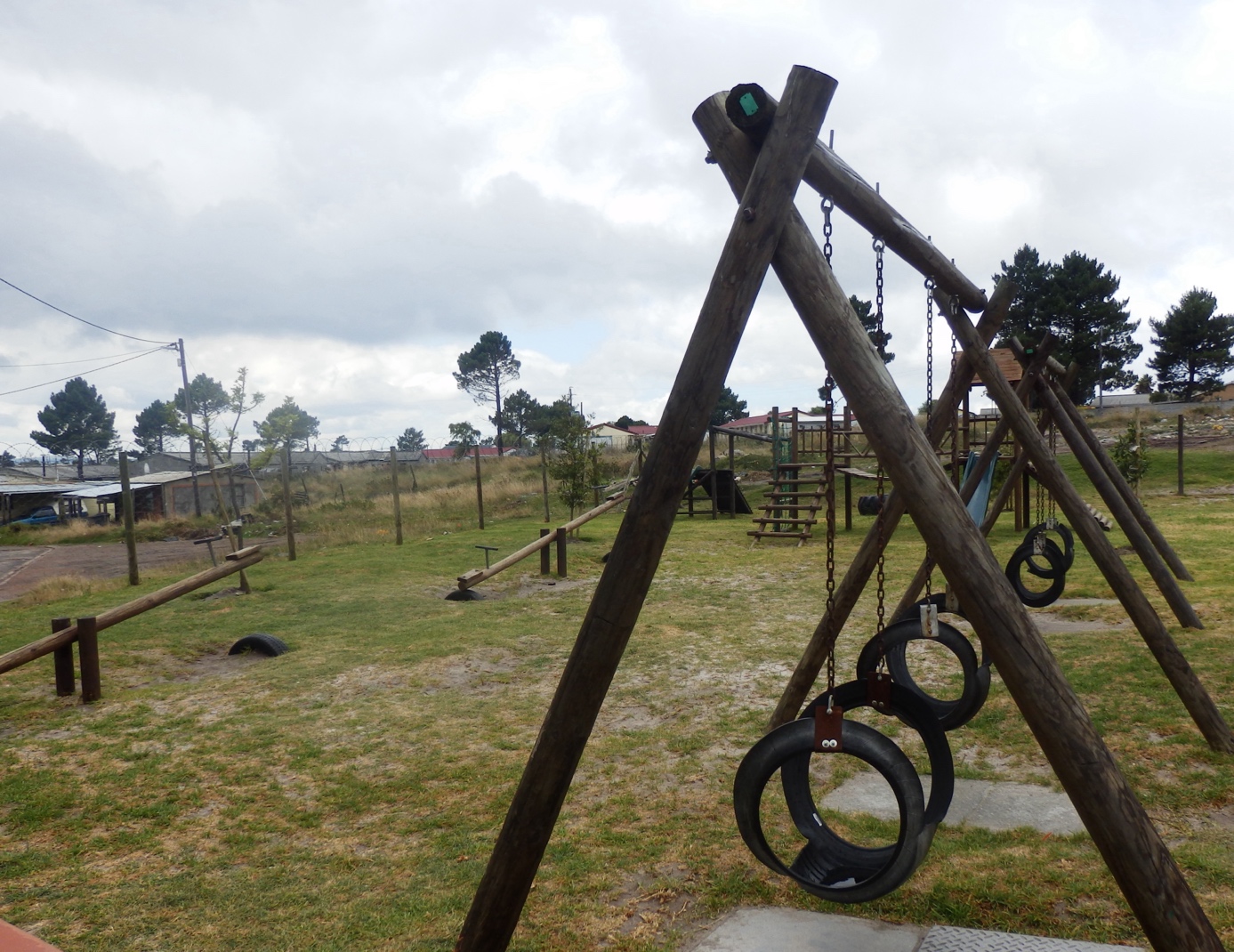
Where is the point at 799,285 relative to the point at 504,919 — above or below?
above

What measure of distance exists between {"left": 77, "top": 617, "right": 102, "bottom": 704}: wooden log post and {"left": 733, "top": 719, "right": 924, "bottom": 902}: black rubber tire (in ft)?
19.5

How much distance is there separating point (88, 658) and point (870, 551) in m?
5.95

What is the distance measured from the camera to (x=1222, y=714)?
5.11 m

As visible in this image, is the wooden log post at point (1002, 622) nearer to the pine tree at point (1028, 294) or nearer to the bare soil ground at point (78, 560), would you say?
the bare soil ground at point (78, 560)

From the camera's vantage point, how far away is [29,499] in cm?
3666

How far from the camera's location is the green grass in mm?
3266

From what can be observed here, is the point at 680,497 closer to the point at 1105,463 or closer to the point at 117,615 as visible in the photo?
the point at 1105,463

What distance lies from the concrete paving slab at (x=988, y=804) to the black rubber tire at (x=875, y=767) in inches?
59.6

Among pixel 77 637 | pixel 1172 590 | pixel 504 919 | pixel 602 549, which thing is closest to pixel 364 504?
pixel 602 549

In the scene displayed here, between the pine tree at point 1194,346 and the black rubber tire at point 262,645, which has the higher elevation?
the pine tree at point 1194,346

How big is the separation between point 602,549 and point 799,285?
13.1 metres

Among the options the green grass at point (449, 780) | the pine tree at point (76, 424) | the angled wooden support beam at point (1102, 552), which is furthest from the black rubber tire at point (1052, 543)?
the pine tree at point (76, 424)

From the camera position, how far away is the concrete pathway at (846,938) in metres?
2.77

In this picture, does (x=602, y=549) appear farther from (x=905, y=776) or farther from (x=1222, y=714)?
(x=905, y=776)
